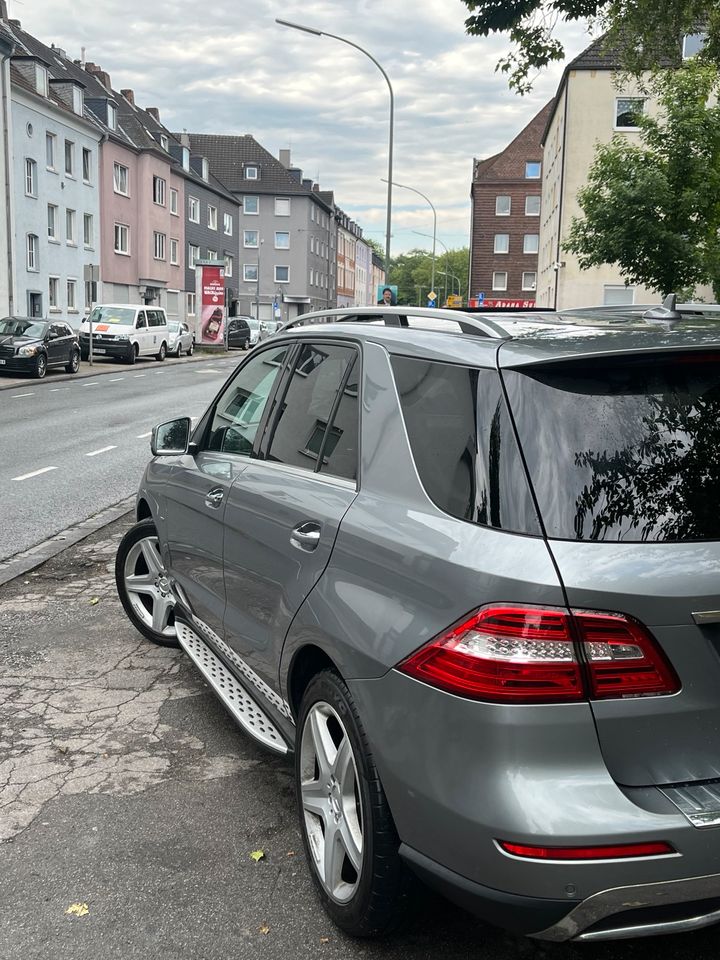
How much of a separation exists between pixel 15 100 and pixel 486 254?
4213cm

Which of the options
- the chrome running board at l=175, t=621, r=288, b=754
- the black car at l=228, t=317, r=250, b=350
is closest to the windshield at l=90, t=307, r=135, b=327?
the black car at l=228, t=317, r=250, b=350

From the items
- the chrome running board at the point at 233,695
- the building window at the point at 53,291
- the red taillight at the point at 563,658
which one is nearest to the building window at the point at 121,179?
the building window at the point at 53,291

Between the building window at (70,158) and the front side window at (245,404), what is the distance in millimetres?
42888

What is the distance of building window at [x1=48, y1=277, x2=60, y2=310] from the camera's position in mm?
42094

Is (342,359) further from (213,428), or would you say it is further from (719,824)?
(719,824)

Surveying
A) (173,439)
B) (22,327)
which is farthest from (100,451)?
(22,327)

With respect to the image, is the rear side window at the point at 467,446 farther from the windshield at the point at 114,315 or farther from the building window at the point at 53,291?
the building window at the point at 53,291

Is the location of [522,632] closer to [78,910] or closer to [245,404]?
[78,910]

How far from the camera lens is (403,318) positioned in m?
Answer: 3.23

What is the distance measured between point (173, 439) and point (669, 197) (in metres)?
15.0

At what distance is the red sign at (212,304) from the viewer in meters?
50.4

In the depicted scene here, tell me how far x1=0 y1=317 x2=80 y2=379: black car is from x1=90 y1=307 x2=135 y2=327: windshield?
20.9 feet

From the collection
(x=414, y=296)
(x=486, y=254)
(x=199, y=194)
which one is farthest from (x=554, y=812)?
(x=414, y=296)

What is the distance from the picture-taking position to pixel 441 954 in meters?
2.73
